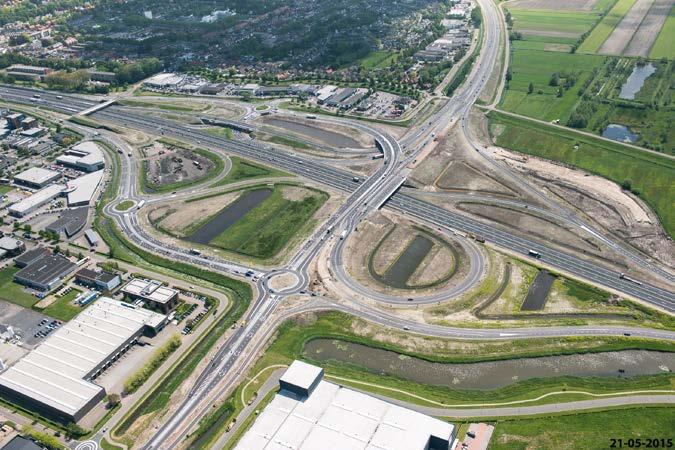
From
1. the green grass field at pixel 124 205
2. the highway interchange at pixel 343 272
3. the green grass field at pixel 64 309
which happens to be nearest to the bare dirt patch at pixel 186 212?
the highway interchange at pixel 343 272

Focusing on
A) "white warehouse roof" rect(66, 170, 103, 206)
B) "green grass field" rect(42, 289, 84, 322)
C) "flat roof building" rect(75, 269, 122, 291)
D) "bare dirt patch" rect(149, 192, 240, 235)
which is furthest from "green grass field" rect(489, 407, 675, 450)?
"white warehouse roof" rect(66, 170, 103, 206)

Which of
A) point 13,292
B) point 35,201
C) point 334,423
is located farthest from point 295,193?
point 334,423

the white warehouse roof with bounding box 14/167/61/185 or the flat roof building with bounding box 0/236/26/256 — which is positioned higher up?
the white warehouse roof with bounding box 14/167/61/185

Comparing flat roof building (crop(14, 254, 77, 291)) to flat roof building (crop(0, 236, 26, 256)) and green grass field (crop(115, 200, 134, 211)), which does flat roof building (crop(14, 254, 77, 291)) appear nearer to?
flat roof building (crop(0, 236, 26, 256))

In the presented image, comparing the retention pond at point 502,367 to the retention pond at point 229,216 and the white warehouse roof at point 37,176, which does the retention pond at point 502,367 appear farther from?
the white warehouse roof at point 37,176

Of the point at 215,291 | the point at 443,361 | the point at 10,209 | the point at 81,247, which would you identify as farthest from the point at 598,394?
the point at 10,209

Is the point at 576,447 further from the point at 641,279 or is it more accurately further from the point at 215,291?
the point at 215,291

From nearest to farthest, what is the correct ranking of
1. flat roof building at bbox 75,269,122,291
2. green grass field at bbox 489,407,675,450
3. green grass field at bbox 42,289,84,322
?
1. green grass field at bbox 489,407,675,450
2. green grass field at bbox 42,289,84,322
3. flat roof building at bbox 75,269,122,291
